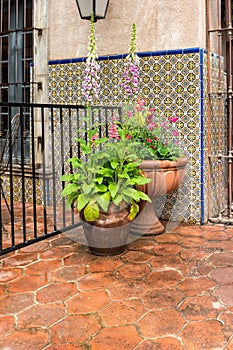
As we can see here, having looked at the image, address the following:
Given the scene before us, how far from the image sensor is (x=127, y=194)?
9.50 feet

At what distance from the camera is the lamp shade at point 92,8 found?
3865 millimetres

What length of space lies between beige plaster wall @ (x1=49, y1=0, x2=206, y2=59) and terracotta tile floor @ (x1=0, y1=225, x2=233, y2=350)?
174cm

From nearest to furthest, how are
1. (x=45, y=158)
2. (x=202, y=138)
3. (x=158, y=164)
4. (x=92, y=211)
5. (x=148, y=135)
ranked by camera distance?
(x=92, y=211) < (x=158, y=164) < (x=148, y=135) < (x=202, y=138) < (x=45, y=158)

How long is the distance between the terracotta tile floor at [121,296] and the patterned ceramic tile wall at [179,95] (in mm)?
553

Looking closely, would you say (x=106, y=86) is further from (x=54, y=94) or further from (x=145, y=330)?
(x=145, y=330)

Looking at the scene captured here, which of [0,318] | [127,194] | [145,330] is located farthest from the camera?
[127,194]

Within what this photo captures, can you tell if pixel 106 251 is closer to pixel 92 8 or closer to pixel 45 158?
pixel 45 158

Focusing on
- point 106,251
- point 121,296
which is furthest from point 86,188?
point 121,296

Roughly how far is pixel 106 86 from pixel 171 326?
2686 millimetres

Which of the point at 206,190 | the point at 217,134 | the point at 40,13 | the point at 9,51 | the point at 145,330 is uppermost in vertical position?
the point at 40,13

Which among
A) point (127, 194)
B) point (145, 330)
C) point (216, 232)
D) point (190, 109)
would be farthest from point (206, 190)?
point (145, 330)

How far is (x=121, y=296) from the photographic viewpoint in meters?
2.32

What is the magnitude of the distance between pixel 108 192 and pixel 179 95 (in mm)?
1301

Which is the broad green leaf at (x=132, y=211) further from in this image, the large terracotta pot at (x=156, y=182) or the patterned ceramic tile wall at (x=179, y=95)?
the patterned ceramic tile wall at (x=179, y=95)
